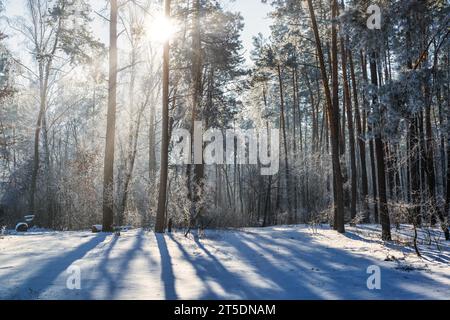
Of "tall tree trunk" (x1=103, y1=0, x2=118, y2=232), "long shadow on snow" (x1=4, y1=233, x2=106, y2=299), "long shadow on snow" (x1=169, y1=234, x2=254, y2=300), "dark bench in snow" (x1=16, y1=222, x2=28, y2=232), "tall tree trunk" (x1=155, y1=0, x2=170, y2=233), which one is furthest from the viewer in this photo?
"dark bench in snow" (x1=16, y1=222, x2=28, y2=232)

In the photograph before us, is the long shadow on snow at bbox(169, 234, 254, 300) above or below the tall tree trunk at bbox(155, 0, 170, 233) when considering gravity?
below

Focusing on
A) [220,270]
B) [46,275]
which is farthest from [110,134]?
[220,270]

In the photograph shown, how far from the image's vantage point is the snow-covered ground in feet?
16.3

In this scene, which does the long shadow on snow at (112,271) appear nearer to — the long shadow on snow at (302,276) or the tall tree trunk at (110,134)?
the long shadow on snow at (302,276)

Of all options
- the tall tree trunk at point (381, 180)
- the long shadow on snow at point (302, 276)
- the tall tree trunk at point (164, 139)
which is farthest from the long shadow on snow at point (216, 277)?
the tall tree trunk at point (381, 180)

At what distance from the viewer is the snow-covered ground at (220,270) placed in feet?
16.3

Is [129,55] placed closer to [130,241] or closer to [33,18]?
[33,18]

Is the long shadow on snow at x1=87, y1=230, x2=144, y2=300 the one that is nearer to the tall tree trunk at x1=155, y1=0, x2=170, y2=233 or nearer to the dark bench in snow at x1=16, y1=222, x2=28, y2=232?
the tall tree trunk at x1=155, y1=0, x2=170, y2=233

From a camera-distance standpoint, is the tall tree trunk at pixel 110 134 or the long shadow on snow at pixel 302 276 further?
the tall tree trunk at pixel 110 134

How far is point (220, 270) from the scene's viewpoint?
6.64 m

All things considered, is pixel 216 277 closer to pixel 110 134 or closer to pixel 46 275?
pixel 46 275

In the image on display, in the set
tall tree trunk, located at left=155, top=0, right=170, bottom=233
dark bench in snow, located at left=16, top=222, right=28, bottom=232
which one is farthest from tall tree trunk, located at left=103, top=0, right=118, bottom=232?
dark bench in snow, located at left=16, top=222, right=28, bottom=232

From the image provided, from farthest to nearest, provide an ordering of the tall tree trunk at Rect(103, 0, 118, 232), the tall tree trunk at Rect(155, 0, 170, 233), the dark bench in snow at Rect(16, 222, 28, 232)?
the dark bench in snow at Rect(16, 222, 28, 232)
the tall tree trunk at Rect(103, 0, 118, 232)
the tall tree trunk at Rect(155, 0, 170, 233)
